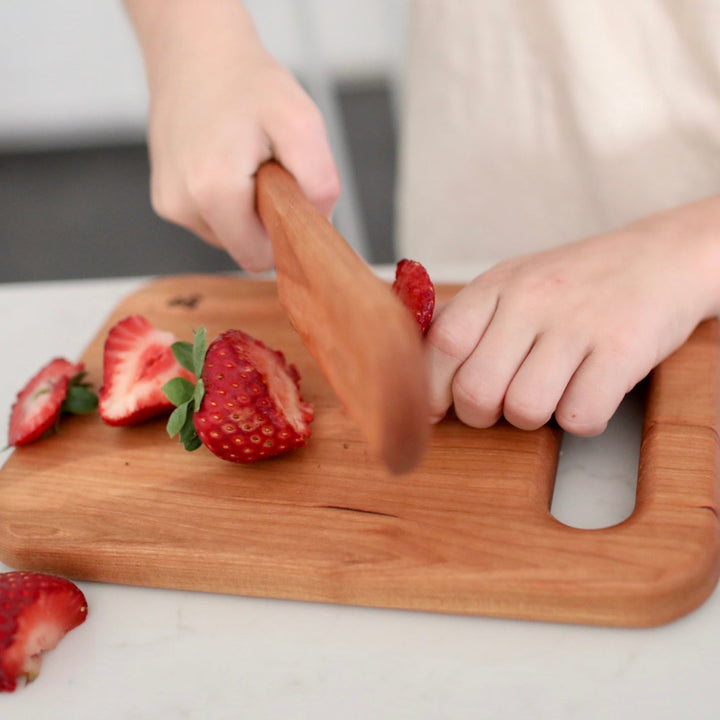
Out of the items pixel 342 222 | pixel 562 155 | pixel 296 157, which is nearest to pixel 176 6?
pixel 296 157

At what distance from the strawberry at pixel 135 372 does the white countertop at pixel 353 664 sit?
0.16m

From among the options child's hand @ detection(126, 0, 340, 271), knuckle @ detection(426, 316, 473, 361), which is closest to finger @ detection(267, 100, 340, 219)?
child's hand @ detection(126, 0, 340, 271)

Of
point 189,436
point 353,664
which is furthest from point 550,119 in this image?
point 353,664

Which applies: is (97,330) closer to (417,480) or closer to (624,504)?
(417,480)

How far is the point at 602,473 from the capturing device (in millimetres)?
747

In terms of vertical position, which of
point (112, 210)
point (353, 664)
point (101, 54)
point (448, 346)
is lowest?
point (112, 210)

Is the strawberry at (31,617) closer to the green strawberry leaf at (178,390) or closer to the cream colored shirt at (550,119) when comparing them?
the green strawberry leaf at (178,390)

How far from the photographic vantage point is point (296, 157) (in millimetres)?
858

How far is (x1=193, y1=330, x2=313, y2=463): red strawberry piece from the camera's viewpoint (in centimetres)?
72

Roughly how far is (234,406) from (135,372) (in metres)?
0.15

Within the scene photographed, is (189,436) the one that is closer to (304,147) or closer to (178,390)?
(178,390)

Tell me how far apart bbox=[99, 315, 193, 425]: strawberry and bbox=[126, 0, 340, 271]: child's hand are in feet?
0.39

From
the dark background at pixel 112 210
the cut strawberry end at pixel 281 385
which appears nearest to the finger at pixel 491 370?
the cut strawberry end at pixel 281 385

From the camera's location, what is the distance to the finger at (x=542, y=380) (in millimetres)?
720
